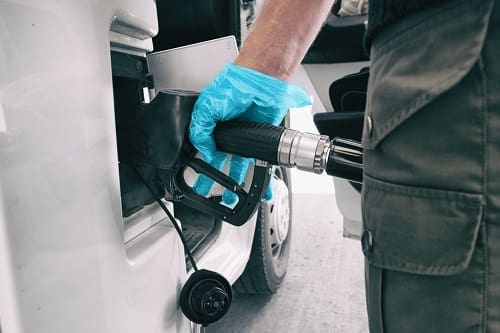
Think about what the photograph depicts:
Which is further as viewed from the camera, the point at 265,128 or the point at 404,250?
the point at 265,128

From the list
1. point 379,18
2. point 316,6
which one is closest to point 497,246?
point 379,18

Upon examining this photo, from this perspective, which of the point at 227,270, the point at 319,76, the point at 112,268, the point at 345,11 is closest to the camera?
the point at 112,268

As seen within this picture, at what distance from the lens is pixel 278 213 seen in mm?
1567

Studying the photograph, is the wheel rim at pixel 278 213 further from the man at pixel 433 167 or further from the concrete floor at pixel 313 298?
the man at pixel 433 167

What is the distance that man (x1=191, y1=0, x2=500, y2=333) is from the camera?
1.24ft

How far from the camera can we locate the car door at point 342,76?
1289 millimetres

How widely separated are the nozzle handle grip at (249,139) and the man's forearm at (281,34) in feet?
0.32

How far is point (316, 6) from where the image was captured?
60 centimetres

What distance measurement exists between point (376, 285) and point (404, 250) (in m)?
0.07

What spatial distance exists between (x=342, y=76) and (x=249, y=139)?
0.98 m

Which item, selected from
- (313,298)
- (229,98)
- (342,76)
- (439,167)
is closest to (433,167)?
(439,167)

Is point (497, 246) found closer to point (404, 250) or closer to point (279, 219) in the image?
point (404, 250)

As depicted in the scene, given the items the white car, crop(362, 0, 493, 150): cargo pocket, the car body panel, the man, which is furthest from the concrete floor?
crop(362, 0, 493, 150): cargo pocket

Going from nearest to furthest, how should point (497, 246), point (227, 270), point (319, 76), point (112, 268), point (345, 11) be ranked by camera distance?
1. point (497, 246)
2. point (112, 268)
3. point (227, 270)
4. point (345, 11)
5. point (319, 76)
